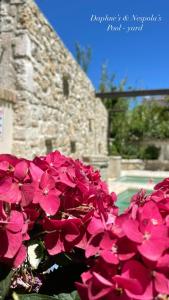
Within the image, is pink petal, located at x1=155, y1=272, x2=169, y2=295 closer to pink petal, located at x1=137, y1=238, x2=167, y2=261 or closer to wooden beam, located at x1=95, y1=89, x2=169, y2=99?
pink petal, located at x1=137, y1=238, x2=167, y2=261

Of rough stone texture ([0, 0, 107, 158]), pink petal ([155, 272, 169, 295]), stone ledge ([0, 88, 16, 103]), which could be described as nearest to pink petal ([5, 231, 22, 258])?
pink petal ([155, 272, 169, 295])

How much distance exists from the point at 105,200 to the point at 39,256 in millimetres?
175

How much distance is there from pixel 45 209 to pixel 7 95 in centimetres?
367

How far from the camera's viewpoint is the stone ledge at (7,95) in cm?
408

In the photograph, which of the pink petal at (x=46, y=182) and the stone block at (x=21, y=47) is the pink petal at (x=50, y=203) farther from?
the stone block at (x=21, y=47)

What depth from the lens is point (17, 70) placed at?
4.50 metres

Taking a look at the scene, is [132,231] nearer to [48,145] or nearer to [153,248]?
[153,248]

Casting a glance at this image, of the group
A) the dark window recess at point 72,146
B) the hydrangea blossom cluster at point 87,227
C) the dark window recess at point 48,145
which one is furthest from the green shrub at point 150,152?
the hydrangea blossom cluster at point 87,227

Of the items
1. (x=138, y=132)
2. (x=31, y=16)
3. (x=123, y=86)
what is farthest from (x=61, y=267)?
(x=123, y=86)

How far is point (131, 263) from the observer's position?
480 mm

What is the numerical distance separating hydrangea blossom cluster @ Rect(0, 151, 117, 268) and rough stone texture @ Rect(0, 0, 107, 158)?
12.4 feet

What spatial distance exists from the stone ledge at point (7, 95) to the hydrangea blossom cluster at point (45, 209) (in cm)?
347

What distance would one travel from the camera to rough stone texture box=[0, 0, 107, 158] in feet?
14.8

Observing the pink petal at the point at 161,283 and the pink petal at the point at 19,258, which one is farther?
the pink petal at the point at 19,258
